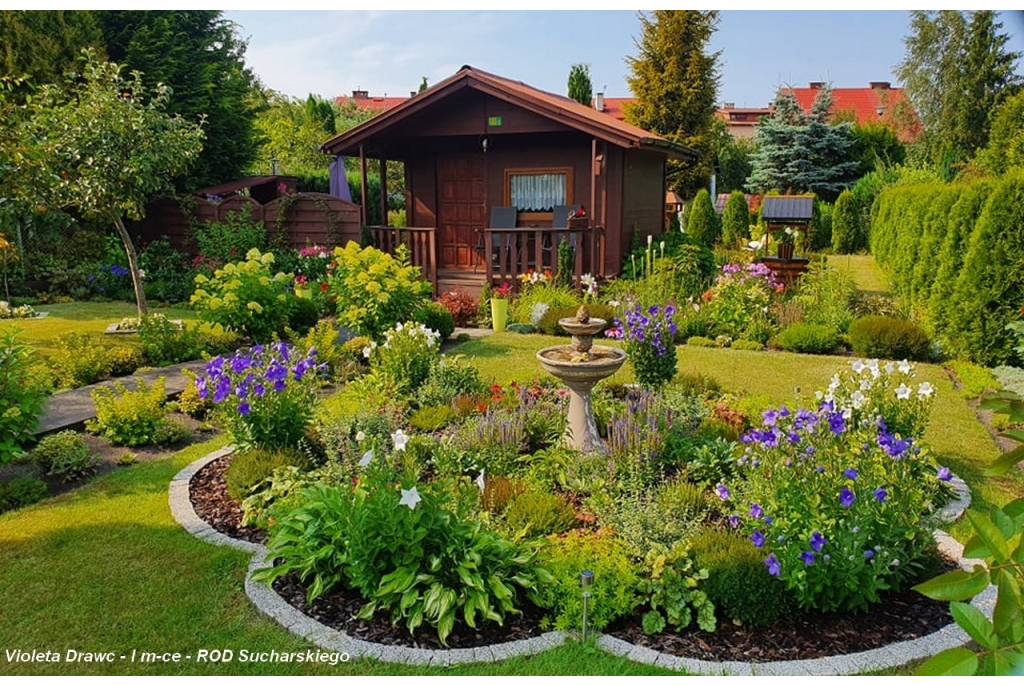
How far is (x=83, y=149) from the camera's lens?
9312 mm

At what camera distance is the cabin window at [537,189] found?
1342 cm

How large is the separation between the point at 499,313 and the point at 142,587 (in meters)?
7.26

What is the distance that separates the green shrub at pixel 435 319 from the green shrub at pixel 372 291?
A: 3.8 inches

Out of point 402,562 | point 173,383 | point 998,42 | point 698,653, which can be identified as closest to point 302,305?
point 173,383

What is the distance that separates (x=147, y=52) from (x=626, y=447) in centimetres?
1694

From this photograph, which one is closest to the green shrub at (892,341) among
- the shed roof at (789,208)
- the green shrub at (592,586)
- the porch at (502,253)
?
the porch at (502,253)

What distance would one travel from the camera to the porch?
39.1 feet

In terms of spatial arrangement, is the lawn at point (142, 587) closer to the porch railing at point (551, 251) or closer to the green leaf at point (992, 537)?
the green leaf at point (992, 537)

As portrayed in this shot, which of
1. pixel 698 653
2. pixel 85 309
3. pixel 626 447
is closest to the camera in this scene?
pixel 698 653

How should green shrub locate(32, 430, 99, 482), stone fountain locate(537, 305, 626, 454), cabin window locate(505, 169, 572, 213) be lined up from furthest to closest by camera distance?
cabin window locate(505, 169, 572, 213) → green shrub locate(32, 430, 99, 482) → stone fountain locate(537, 305, 626, 454)

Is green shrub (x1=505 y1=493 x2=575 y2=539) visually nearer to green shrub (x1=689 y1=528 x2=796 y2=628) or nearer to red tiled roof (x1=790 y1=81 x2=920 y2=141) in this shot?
green shrub (x1=689 y1=528 x2=796 y2=628)

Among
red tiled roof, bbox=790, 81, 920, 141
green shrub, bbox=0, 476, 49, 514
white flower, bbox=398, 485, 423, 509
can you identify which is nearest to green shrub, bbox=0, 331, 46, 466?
green shrub, bbox=0, 476, 49, 514

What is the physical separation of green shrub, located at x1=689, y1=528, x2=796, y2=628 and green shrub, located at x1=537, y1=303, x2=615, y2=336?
6.54 meters

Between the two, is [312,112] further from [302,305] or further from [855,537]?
[855,537]
